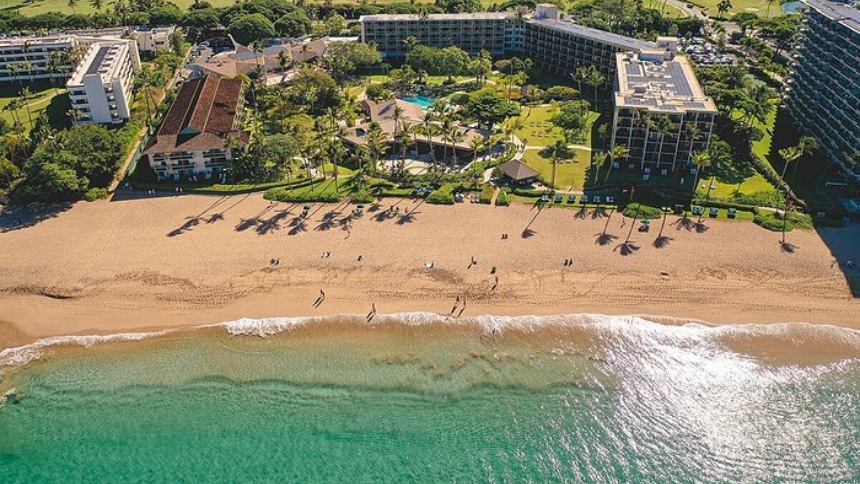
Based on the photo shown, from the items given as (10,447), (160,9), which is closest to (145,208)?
(10,447)

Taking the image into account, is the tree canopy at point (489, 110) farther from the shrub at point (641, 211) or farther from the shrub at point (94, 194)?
the shrub at point (94, 194)

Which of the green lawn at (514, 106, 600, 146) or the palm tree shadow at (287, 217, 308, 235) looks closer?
the palm tree shadow at (287, 217, 308, 235)

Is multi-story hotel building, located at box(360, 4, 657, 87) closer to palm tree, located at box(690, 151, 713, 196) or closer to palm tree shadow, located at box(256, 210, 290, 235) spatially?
palm tree, located at box(690, 151, 713, 196)

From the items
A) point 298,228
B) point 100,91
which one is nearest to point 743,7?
point 298,228

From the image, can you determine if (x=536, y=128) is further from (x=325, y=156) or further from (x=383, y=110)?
(x=325, y=156)

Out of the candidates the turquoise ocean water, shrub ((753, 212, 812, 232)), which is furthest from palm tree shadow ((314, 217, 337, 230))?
shrub ((753, 212, 812, 232))

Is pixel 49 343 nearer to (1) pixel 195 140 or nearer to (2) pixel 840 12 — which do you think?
(1) pixel 195 140
